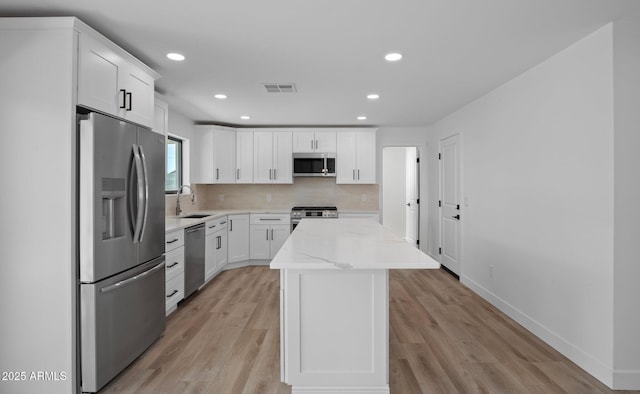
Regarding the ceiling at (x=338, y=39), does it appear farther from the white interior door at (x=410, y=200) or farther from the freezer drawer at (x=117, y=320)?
the white interior door at (x=410, y=200)

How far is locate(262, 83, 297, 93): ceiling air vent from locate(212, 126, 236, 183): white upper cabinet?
2.08 m

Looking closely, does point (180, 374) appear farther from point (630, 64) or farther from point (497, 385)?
point (630, 64)

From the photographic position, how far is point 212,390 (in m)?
2.12


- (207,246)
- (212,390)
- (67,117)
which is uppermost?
(67,117)

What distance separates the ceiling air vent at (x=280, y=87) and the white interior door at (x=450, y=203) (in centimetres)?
246

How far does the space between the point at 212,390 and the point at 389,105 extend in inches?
144

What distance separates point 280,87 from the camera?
3.59 m

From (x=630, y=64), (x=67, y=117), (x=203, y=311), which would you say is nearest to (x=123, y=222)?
(x=67, y=117)

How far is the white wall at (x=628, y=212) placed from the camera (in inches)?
85.4

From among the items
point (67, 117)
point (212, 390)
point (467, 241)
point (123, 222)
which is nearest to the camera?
point (67, 117)

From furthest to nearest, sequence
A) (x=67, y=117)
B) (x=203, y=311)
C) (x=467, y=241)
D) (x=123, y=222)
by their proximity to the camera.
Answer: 1. (x=467, y=241)
2. (x=203, y=311)
3. (x=123, y=222)
4. (x=67, y=117)

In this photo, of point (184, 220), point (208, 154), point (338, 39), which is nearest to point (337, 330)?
point (338, 39)

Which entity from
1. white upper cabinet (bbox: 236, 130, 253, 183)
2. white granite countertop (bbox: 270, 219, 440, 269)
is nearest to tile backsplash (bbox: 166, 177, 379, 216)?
white upper cabinet (bbox: 236, 130, 253, 183)

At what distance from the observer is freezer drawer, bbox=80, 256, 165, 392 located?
6.64 feet
